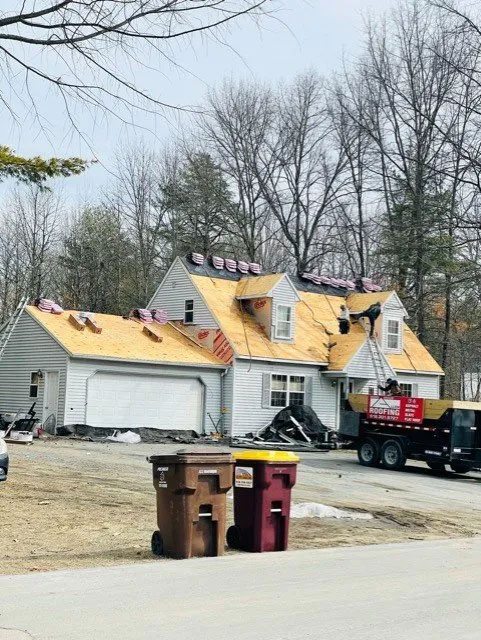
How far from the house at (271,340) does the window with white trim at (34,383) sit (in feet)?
22.0

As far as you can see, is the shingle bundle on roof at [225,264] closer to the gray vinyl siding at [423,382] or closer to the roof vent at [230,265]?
the roof vent at [230,265]

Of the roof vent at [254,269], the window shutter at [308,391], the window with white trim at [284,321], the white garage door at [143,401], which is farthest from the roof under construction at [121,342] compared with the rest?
the roof vent at [254,269]

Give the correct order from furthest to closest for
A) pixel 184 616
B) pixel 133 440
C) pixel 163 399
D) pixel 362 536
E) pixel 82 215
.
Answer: pixel 82 215 → pixel 163 399 → pixel 133 440 → pixel 362 536 → pixel 184 616

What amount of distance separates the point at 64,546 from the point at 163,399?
819 inches

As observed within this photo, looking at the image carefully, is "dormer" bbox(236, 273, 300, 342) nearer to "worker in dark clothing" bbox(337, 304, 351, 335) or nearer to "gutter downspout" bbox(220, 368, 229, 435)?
"worker in dark clothing" bbox(337, 304, 351, 335)

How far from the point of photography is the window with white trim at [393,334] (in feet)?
127

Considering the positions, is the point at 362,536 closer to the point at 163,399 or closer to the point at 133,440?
the point at 133,440

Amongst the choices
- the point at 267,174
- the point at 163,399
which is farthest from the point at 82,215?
the point at 163,399

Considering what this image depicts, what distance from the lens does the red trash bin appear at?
427 inches

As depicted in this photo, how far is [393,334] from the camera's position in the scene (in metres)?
39.1

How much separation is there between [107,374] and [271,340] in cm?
750

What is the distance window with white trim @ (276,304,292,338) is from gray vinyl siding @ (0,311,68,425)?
31.0ft

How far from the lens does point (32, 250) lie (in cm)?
4941

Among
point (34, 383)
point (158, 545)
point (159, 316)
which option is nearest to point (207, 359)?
point (159, 316)
